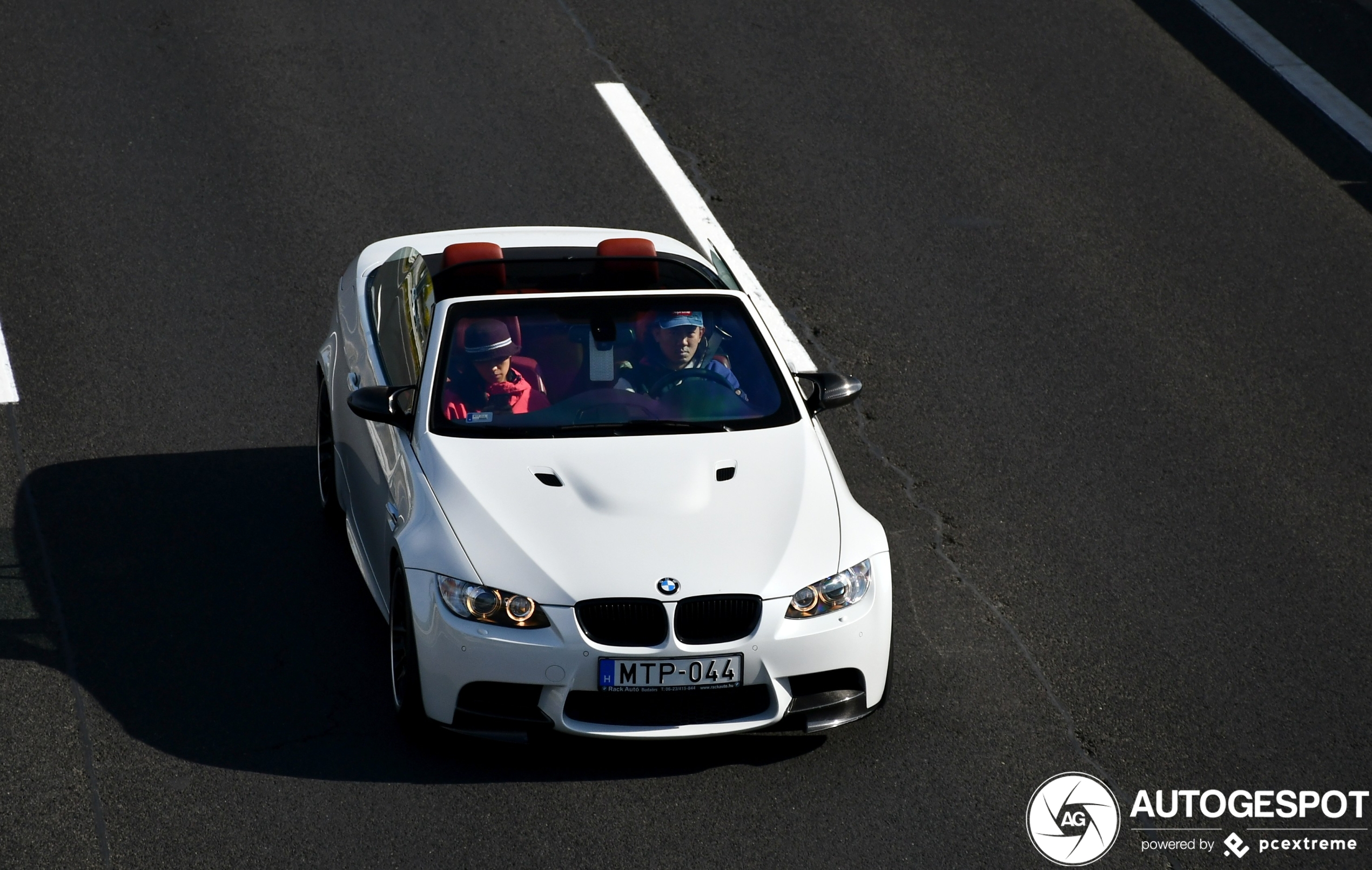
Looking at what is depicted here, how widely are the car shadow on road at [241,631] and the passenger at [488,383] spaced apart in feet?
3.88

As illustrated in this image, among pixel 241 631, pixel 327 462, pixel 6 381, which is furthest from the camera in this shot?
pixel 6 381

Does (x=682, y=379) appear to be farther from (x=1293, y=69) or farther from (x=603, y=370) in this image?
(x=1293, y=69)

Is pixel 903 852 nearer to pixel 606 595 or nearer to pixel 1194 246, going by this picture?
pixel 606 595

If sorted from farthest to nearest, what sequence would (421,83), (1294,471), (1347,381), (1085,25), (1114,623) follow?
(1085,25), (421,83), (1347,381), (1294,471), (1114,623)

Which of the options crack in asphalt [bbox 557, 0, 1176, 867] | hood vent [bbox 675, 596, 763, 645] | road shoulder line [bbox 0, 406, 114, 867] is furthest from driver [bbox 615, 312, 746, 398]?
road shoulder line [bbox 0, 406, 114, 867]

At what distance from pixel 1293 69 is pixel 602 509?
10301 millimetres

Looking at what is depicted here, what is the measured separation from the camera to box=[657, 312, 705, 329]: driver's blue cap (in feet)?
23.1

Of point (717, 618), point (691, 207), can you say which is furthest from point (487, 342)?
point (691, 207)

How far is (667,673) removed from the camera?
5.79 meters

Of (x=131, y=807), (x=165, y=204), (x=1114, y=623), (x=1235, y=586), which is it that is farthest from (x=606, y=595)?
(x=165, y=204)

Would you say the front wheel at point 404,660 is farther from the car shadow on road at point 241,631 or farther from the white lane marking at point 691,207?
the white lane marking at point 691,207

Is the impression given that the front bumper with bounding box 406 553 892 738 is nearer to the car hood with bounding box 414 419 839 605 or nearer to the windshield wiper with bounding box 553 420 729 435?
the car hood with bounding box 414 419 839 605

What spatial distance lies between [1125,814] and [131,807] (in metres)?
3.91

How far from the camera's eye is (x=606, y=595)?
228 inches
